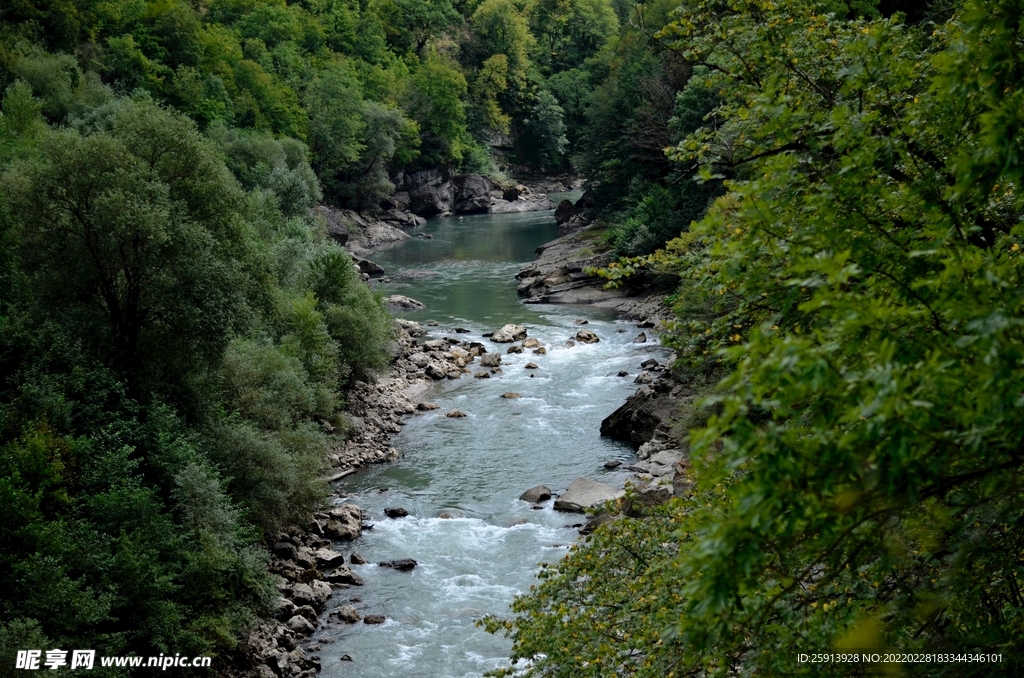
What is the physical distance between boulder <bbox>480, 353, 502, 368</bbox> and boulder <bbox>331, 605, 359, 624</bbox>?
17.3 meters

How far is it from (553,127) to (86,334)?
3028 inches

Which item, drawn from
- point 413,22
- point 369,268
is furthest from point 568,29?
point 369,268

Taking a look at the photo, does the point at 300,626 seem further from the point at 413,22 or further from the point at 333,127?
the point at 413,22

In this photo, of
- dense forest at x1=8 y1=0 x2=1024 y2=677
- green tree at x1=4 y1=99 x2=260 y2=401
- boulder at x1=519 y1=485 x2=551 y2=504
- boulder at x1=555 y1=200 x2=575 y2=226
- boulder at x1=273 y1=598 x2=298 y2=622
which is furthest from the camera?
boulder at x1=555 y1=200 x2=575 y2=226

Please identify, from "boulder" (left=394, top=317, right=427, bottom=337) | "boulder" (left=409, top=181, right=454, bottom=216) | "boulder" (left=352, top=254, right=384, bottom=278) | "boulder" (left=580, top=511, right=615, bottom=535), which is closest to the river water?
"boulder" (left=580, top=511, right=615, bottom=535)

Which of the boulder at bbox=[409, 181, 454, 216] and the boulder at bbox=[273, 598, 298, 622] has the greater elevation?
the boulder at bbox=[409, 181, 454, 216]

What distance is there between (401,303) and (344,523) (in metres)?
24.2

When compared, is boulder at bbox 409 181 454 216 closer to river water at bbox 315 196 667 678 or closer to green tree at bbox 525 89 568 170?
green tree at bbox 525 89 568 170

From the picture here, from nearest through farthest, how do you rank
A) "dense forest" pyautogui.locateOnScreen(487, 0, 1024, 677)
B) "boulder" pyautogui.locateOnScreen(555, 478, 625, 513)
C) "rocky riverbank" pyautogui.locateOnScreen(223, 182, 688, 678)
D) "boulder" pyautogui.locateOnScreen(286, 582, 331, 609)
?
"dense forest" pyautogui.locateOnScreen(487, 0, 1024, 677)
"rocky riverbank" pyautogui.locateOnScreen(223, 182, 688, 678)
"boulder" pyautogui.locateOnScreen(286, 582, 331, 609)
"boulder" pyautogui.locateOnScreen(555, 478, 625, 513)

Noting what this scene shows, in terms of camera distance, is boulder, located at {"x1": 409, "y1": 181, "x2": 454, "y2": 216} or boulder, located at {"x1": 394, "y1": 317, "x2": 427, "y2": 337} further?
boulder, located at {"x1": 409, "y1": 181, "x2": 454, "y2": 216}

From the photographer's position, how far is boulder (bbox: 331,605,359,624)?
54.2 feet

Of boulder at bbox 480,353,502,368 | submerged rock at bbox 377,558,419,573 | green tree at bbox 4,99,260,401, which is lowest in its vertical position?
submerged rock at bbox 377,558,419,573

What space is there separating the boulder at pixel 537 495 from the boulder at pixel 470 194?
201 ft

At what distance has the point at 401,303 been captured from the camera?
43.7m
